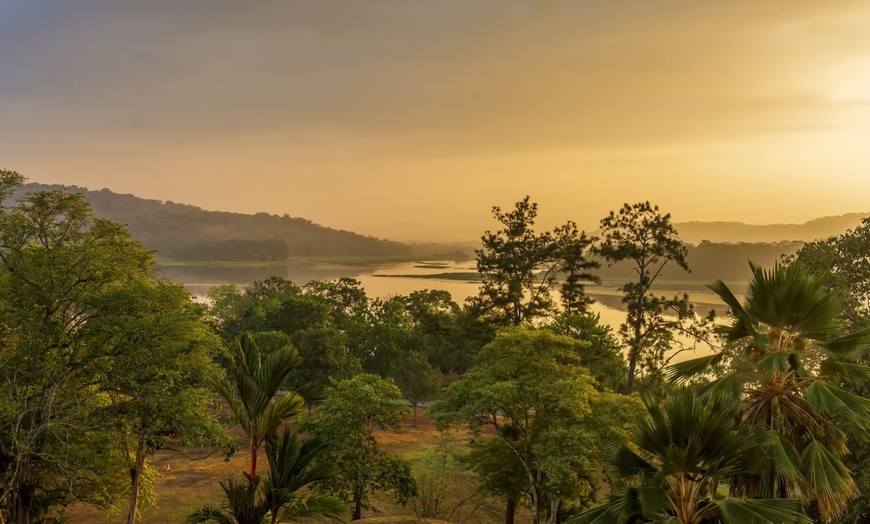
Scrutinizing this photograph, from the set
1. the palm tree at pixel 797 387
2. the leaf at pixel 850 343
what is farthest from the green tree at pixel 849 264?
the palm tree at pixel 797 387

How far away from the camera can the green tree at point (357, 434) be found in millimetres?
17641

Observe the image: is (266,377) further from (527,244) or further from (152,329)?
(527,244)

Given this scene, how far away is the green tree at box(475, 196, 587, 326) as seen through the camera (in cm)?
3247

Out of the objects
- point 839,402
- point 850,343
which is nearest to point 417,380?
point 850,343

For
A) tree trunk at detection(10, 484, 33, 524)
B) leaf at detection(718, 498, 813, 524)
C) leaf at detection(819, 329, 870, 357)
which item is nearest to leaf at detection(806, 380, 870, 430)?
leaf at detection(819, 329, 870, 357)

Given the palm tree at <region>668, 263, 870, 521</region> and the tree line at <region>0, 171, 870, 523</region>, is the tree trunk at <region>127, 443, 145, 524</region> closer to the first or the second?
the tree line at <region>0, 171, 870, 523</region>

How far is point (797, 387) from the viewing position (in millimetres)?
8188

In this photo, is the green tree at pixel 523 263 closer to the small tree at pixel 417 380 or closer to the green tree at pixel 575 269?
the green tree at pixel 575 269

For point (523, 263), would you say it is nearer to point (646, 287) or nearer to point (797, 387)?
point (646, 287)

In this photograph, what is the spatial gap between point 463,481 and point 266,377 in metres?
21.9

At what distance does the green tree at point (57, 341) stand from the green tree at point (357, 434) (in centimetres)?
638

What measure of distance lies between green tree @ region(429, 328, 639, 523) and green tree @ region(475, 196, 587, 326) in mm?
13544

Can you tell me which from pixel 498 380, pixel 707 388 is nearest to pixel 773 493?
pixel 707 388

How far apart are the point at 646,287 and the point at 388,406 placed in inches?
750
